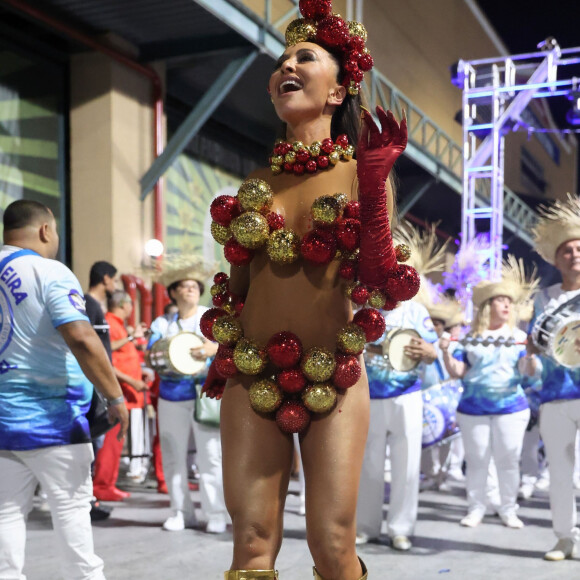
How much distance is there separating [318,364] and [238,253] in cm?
42

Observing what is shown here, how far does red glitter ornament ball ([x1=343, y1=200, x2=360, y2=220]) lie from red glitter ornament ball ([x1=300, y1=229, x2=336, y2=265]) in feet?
0.24

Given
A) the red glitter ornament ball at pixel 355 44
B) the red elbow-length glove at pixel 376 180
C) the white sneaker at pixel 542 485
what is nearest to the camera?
the red elbow-length glove at pixel 376 180

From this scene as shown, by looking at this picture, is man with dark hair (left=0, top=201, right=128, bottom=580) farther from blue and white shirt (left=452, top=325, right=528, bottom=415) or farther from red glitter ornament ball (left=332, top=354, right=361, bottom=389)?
blue and white shirt (left=452, top=325, right=528, bottom=415)

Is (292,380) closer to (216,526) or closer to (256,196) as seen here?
(256,196)

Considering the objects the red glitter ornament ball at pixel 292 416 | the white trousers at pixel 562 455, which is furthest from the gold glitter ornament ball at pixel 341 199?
the white trousers at pixel 562 455

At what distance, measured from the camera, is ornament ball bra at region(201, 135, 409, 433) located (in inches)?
87.4

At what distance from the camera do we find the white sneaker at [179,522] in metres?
5.23

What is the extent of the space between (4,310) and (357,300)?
154 centimetres

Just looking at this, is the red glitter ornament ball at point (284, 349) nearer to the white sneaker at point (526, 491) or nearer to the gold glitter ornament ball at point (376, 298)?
the gold glitter ornament ball at point (376, 298)

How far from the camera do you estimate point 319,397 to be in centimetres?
219

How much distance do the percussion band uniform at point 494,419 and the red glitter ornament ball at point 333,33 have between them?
359cm

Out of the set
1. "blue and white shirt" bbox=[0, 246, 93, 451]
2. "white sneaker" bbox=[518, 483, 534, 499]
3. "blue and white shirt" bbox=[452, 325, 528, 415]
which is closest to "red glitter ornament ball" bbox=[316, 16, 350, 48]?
"blue and white shirt" bbox=[0, 246, 93, 451]

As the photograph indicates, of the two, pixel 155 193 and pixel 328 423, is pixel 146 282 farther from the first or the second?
pixel 328 423

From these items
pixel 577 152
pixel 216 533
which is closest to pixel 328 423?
pixel 216 533
